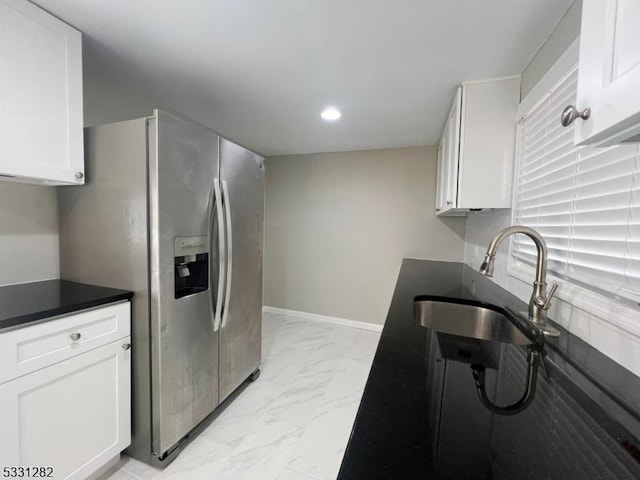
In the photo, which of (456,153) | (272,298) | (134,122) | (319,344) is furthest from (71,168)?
(272,298)

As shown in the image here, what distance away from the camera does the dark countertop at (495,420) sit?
42 centimetres

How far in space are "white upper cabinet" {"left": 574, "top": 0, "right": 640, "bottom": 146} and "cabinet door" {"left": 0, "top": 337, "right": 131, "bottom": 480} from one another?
6.05 ft

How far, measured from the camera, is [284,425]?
177 cm

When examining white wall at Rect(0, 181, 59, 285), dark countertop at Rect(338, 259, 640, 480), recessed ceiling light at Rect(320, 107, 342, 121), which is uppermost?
recessed ceiling light at Rect(320, 107, 342, 121)

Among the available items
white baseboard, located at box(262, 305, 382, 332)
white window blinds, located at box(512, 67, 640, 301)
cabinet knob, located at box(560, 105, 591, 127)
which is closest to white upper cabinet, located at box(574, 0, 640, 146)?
cabinet knob, located at box(560, 105, 591, 127)

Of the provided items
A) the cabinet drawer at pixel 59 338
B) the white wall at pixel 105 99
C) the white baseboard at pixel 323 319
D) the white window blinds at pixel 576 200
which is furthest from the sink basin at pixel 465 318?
the white wall at pixel 105 99

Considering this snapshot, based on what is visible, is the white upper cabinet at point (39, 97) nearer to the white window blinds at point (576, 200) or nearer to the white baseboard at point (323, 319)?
the white window blinds at point (576, 200)

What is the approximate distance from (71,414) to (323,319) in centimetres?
274

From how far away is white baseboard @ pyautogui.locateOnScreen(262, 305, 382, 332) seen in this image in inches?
134

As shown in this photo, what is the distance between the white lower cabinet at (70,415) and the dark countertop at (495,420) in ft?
4.34

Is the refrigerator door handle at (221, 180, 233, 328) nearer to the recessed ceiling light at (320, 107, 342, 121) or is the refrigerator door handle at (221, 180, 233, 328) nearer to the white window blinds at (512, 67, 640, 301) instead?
the recessed ceiling light at (320, 107, 342, 121)

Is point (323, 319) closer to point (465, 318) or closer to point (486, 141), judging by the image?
point (465, 318)

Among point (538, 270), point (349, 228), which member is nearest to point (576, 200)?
point (538, 270)

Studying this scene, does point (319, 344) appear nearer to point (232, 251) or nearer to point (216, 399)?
point (216, 399)
